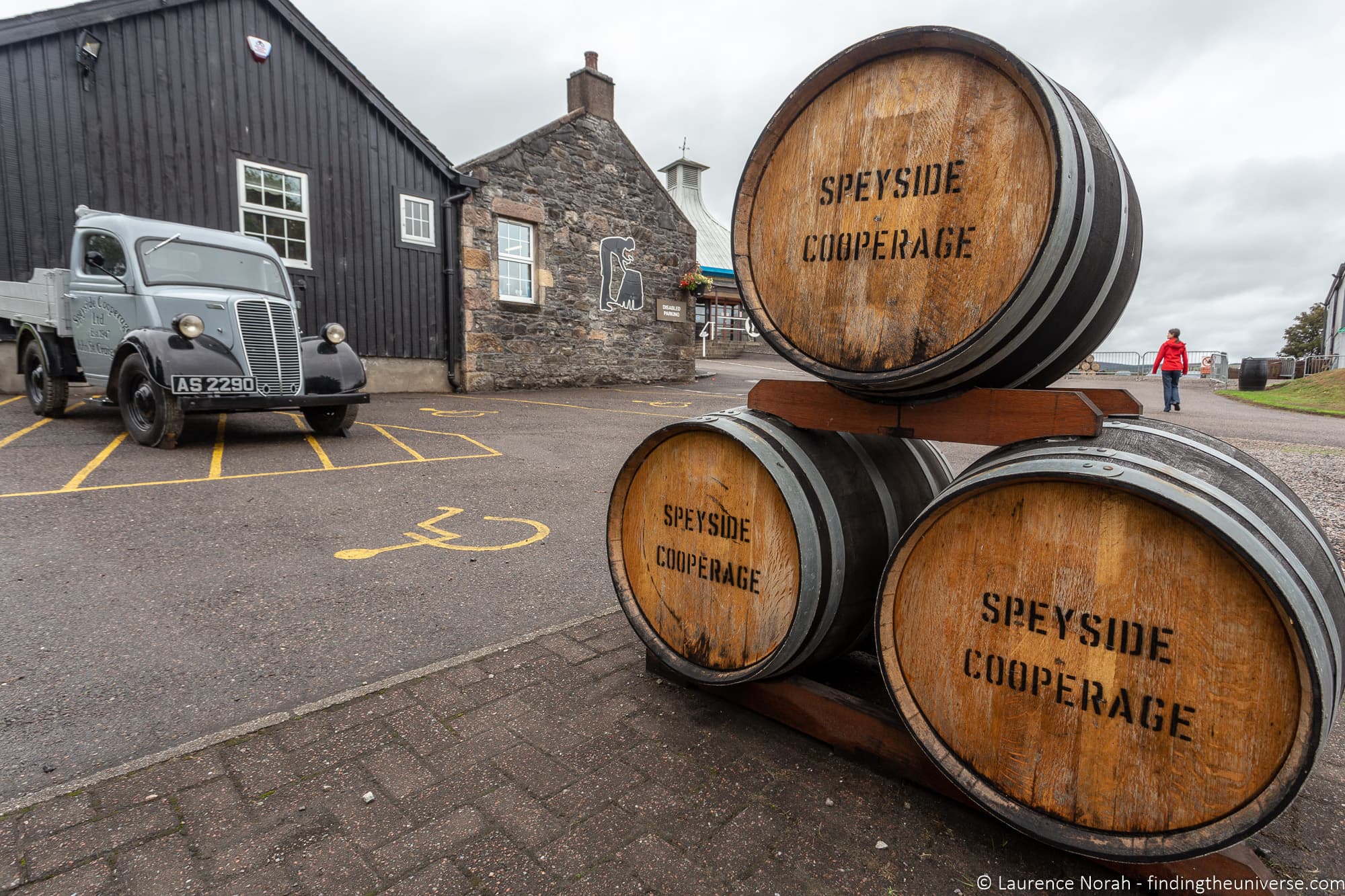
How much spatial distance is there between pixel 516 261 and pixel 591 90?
439 cm

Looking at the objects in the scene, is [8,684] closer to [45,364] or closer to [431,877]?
[431,877]

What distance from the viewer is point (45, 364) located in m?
8.23

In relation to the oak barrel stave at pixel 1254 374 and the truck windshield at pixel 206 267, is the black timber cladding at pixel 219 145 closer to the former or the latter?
the truck windshield at pixel 206 267

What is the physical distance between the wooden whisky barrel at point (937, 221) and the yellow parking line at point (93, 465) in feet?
19.7

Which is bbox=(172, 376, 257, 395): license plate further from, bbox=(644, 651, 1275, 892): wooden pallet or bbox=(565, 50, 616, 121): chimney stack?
bbox=(565, 50, 616, 121): chimney stack

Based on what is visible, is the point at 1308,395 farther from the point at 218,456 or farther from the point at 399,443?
the point at 218,456

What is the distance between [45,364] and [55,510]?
4.84 meters

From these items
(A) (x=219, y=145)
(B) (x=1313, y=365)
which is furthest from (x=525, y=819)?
(B) (x=1313, y=365)

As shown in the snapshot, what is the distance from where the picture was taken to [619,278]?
1664 centimetres

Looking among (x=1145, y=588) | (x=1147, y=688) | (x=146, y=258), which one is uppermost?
(x=146, y=258)

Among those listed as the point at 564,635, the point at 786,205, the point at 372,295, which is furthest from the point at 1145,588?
the point at 372,295

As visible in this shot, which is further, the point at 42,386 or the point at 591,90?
the point at 591,90

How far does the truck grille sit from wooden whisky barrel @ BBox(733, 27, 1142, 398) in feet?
22.4

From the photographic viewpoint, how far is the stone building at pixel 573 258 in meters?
14.3
